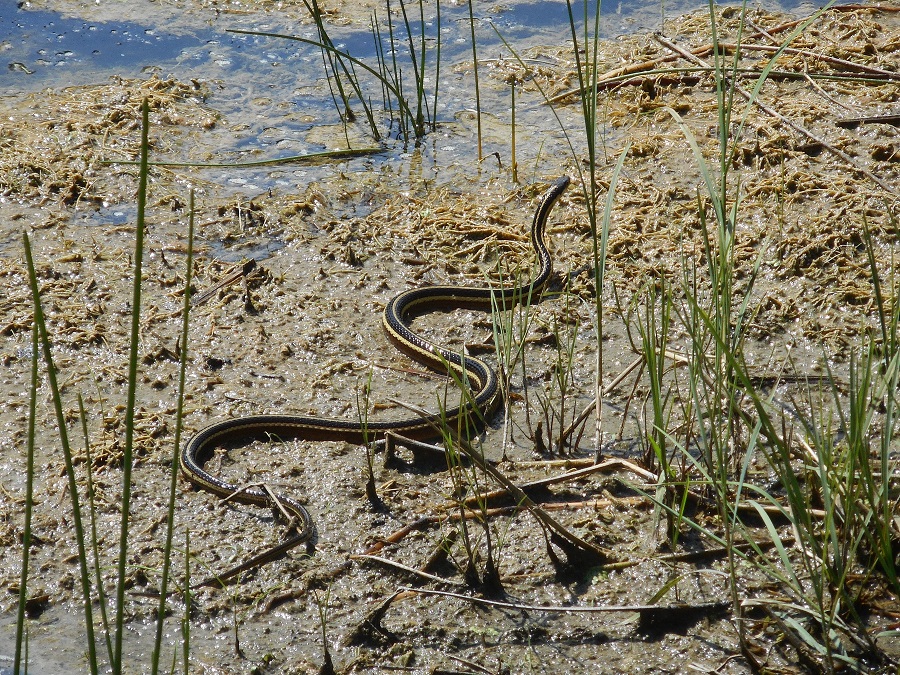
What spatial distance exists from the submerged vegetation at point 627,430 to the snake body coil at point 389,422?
11 cm

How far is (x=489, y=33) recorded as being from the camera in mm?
8695

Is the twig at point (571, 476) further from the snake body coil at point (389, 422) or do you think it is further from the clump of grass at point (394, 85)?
the clump of grass at point (394, 85)

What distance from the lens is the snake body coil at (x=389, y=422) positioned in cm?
394

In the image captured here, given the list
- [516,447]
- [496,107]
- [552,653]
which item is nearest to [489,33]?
[496,107]

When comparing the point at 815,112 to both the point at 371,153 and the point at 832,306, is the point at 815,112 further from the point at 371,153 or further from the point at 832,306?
the point at 371,153

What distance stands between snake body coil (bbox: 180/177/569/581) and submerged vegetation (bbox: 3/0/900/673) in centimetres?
11

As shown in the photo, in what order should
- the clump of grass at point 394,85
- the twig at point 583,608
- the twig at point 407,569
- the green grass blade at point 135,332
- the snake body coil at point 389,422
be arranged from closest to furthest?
1. the green grass blade at point 135,332
2. the twig at point 583,608
3. the twig at point 407,569
4. the snake body coil at point 389,422
5. the clump of grass at point 394,85

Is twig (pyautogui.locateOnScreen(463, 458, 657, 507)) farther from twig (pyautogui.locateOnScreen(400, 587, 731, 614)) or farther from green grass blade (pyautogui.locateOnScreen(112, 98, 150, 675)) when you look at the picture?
green grass blade (pyautogui.locateOnScreen(112, 98, 150, 675))

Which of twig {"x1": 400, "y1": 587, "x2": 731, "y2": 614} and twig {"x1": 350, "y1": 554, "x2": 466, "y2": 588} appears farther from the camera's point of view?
twig {"x1": 350, "y1": 554, "x2": 466, "y2": 588}

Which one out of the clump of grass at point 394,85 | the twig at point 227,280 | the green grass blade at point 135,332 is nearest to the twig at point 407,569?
the green grass blade at point 135,332

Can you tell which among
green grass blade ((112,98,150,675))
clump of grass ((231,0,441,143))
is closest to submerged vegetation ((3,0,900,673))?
green grass blade ((112,98,150,675))

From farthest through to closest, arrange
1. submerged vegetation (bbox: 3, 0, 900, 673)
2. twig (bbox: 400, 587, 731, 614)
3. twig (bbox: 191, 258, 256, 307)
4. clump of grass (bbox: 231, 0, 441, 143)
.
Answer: clump of grass (bbox: 231, 0, 441, 143), twig (bbox: 191, 258, 256, 307), twig (bbox: 400, 587, 731, 614), submerged vegetation (bbox: 3, 0, 900, 673)

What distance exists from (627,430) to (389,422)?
1196 mm

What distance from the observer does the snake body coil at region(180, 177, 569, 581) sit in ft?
12.9
